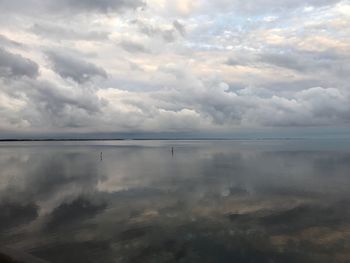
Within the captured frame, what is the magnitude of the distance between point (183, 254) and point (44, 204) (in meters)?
21.4

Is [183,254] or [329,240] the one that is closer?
[183,254]

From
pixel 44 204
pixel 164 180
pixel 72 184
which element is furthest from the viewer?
pixel 164 180

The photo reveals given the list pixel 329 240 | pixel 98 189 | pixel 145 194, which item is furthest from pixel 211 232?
pixel 98 189

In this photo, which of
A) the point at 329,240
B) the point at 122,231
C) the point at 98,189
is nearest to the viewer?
the point at 329,240

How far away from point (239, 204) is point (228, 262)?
672 inches

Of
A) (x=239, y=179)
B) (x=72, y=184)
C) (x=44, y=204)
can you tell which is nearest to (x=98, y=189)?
(x=72, y=184)

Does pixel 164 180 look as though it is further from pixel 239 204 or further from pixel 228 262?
pixel 228 262

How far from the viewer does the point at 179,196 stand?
133 ft

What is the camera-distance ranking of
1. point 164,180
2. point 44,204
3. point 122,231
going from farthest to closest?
point 164,180 < point 44,204 < point 122,231

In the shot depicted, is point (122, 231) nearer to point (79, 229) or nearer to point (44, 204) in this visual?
point (79, 229)

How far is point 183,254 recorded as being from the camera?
20594 mm

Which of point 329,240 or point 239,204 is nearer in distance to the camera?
point 329,240

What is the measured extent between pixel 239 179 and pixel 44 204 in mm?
32965

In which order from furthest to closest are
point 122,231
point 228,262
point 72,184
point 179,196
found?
point 72,184, point 179,196, point 122,231, point 228,262
